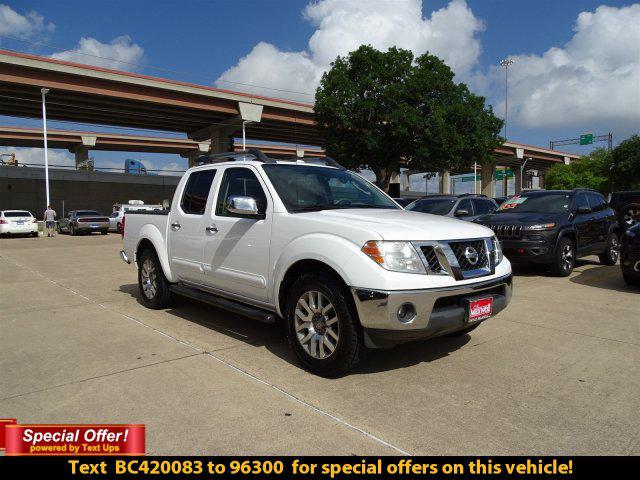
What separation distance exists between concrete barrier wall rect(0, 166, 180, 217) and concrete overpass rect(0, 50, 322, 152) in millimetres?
6089

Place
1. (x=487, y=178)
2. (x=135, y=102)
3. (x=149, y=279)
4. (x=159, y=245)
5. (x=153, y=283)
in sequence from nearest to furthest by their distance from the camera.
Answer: (x=159, y=245), (x=153, y=283), (x=149, y=279), (x=135, y=102), (x=487, y=178)

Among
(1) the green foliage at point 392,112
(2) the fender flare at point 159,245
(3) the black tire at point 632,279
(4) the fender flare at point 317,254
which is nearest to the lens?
(4) the fender flare at point 317,254

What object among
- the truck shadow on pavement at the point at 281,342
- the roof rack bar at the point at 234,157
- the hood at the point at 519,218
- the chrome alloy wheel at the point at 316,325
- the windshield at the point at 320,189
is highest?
the roof rack bar at the point at 234,157

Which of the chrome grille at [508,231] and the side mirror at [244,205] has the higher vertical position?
the side mirror at [244,205]

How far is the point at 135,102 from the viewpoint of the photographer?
108ft

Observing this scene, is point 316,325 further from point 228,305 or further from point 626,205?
point 626,205

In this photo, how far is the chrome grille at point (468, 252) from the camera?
3.80 meters

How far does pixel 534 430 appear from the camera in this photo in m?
2.99

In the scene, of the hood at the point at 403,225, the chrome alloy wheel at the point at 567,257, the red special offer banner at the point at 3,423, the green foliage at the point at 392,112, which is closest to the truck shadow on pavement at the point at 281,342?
the hood at the point at 403,225

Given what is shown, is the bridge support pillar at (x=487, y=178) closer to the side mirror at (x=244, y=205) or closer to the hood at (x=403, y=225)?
the hood at (x=403, y=225)

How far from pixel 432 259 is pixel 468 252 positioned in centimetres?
42

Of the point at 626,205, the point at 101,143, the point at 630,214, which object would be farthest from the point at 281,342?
the point at 101,143

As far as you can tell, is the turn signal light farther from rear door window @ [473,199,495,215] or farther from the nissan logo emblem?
rear door window @ [473,199,495,215]

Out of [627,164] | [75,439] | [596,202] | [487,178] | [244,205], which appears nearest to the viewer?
[75,439]
